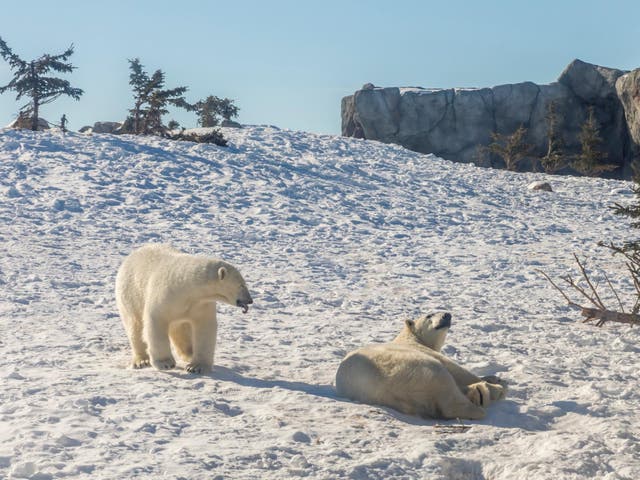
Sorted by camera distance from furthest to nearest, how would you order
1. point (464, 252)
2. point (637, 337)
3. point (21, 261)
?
point (464, 252), point (21, 261), point (637, 337)

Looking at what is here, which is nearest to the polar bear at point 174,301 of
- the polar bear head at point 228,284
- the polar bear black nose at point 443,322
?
the polar bear head at point 228,284

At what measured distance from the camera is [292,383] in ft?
23.0

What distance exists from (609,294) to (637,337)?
2568 millimetres

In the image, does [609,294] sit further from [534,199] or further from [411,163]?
[411,163]

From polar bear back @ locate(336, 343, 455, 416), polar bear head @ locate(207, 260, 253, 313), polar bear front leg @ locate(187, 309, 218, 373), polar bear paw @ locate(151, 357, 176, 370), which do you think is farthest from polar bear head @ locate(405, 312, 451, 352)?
polar bear paw @ locate(151, 357, 176, 370)

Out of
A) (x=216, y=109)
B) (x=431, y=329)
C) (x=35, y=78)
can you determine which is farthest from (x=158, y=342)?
(x=216, y=109)

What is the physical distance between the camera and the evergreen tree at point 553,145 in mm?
30439

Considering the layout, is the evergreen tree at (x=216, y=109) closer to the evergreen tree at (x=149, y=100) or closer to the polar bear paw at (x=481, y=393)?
the evergreen tree at (x=149, y=100)

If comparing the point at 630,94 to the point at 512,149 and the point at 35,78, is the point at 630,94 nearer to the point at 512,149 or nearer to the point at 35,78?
the point at 512,149

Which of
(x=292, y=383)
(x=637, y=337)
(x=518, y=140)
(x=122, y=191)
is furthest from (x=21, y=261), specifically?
(x=518, y=140)

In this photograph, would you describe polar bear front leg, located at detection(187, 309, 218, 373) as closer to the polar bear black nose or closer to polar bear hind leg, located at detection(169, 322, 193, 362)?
polar bear hind leg, located at detection(169, 322, 193, 362)

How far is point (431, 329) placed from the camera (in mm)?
7383

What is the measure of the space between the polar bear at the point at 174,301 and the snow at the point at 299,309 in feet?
0.84

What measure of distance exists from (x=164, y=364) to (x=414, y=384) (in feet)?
7.14
